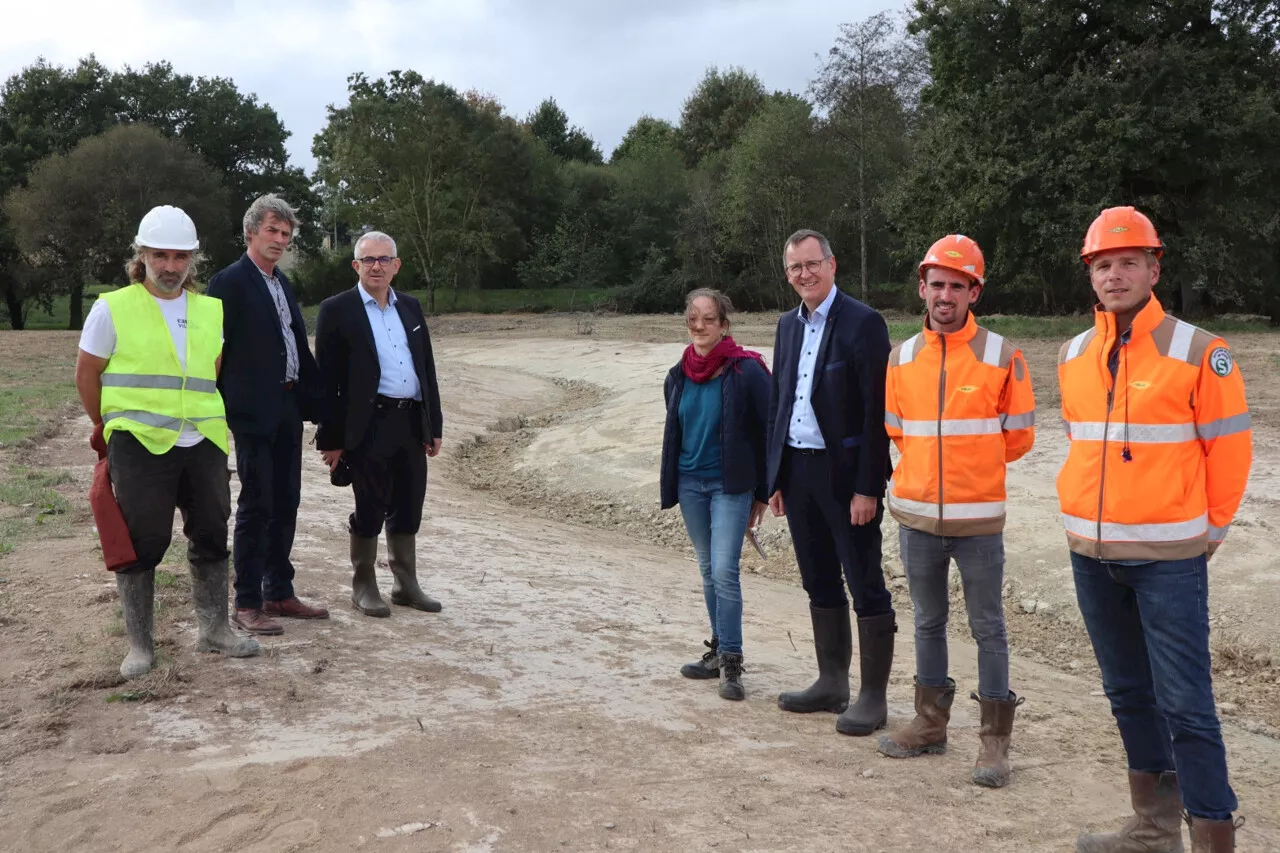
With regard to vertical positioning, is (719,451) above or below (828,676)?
above

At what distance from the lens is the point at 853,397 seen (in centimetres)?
497

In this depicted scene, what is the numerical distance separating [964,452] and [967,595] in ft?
2.01

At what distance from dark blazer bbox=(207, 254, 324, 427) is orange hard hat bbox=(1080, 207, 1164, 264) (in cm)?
403

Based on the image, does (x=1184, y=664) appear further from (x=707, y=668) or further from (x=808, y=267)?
(x=707, y=668)

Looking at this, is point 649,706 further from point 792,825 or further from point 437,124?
point 437,124

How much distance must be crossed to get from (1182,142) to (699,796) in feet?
87.5

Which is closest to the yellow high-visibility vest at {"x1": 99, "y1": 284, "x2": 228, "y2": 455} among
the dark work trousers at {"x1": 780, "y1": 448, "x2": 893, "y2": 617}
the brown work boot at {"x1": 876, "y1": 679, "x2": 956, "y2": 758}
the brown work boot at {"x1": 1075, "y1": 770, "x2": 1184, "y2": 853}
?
the dark work trousers at {"x1": 780, "y1": 448, "x2": 893, "y2": 617}

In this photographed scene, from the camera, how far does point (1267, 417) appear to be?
1387 centimetres

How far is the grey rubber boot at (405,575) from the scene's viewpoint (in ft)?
22.8

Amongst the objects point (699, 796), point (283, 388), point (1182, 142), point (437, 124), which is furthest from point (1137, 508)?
point (437, 124)

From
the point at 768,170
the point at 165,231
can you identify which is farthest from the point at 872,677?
the point at 768,170

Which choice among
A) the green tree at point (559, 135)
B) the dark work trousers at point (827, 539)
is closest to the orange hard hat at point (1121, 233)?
the dark work trousers at point (827, 539)

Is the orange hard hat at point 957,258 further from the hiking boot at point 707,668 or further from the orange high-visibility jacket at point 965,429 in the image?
the hiking boot at point 707,668

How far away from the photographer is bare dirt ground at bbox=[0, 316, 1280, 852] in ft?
13.4
